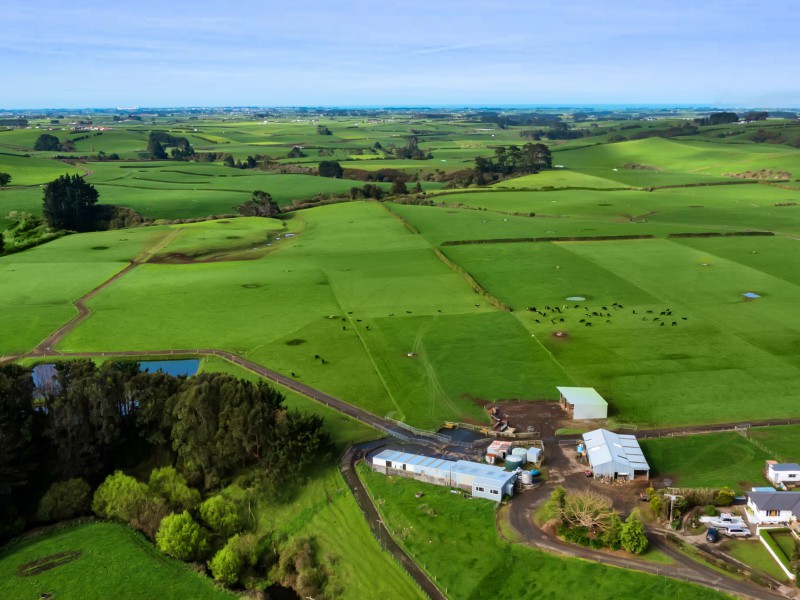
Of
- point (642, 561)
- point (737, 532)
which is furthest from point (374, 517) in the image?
point (737, 532)

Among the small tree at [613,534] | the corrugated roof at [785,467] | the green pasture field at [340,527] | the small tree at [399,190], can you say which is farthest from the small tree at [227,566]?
the small tree at [399,190]

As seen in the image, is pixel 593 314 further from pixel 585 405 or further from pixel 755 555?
pixel 755 555

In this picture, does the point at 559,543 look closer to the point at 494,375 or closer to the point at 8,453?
the point at 494,375

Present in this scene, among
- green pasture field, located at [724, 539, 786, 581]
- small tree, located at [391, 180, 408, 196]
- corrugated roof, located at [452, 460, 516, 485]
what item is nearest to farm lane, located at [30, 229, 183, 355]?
corrugated roof, located at [452, 460, 516, 485]

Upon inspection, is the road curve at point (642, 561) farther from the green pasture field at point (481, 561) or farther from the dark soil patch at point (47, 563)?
the dark soil patch at point (47, 563)

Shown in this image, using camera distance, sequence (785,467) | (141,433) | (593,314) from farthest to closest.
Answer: (593,314) → (141,433) → (785,467)

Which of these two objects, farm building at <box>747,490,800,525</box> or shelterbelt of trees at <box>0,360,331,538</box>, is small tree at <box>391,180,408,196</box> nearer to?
shelterbelt of trees at <box>0,360,331,538</box>

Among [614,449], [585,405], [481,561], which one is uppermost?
[585,405]

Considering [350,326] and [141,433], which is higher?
[350,326]
